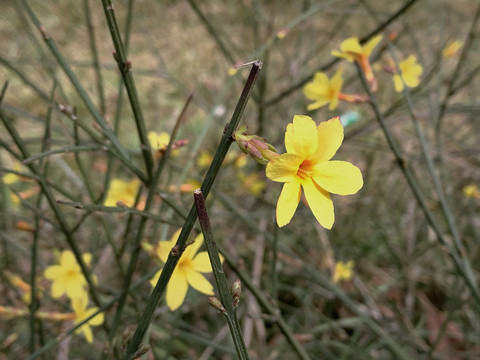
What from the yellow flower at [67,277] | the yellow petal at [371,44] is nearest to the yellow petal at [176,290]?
the yellow flower at [67,277]

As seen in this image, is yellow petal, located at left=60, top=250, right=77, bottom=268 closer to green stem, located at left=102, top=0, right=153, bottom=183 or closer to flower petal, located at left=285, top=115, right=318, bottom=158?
green stem, located at left=102, top=0, right=153, bottom=183

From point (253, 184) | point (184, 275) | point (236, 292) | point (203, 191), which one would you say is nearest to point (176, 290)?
point (184, 275)

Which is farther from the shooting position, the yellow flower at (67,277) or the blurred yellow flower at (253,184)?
the blurred yellow flower at (253,184)

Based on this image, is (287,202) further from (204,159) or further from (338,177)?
(204,159)

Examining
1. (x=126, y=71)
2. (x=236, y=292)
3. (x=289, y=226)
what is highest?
(x=289, y=226)

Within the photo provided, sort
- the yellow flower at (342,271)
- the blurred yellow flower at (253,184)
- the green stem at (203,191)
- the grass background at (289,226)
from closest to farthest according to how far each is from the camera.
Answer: the green stem at (203,191)
the grass background at (289,226)
the yellow flower at (342,271)
the blurred yellow flower at (253,184)

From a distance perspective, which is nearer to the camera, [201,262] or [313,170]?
[313,170]

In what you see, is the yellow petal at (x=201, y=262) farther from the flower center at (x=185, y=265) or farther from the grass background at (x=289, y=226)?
the grass background at (x=289, y=226)
